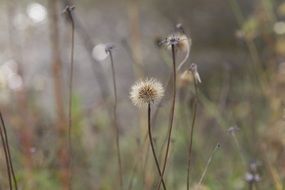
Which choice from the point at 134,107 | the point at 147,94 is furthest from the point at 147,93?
the point at 134,107

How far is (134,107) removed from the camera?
3578mm

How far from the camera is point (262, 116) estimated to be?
2867 mm

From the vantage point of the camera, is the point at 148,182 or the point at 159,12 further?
the point at 159,12

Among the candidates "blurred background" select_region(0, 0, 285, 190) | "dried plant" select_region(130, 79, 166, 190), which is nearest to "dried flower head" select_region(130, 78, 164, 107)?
"dried plant" select_region(130, 79, 166, 190)

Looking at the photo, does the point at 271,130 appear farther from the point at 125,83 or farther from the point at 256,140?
the point at 125,83

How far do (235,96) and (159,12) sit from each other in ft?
5.24

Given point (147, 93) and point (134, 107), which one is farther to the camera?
point (134, 107)

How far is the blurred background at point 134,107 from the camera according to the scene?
1.90 m

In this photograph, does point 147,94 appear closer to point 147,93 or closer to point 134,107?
point 147,93

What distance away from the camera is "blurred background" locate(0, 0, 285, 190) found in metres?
1.90

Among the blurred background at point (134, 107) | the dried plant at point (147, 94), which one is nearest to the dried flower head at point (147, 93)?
the dried plant at point (147, 94)

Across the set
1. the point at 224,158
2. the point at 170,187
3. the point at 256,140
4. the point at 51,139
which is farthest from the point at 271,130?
the point at 51,139

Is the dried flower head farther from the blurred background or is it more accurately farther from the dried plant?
the blurred background

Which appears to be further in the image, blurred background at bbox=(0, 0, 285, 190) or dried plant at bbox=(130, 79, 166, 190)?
blurred background at bbox=(0, 0, 285, 190)
